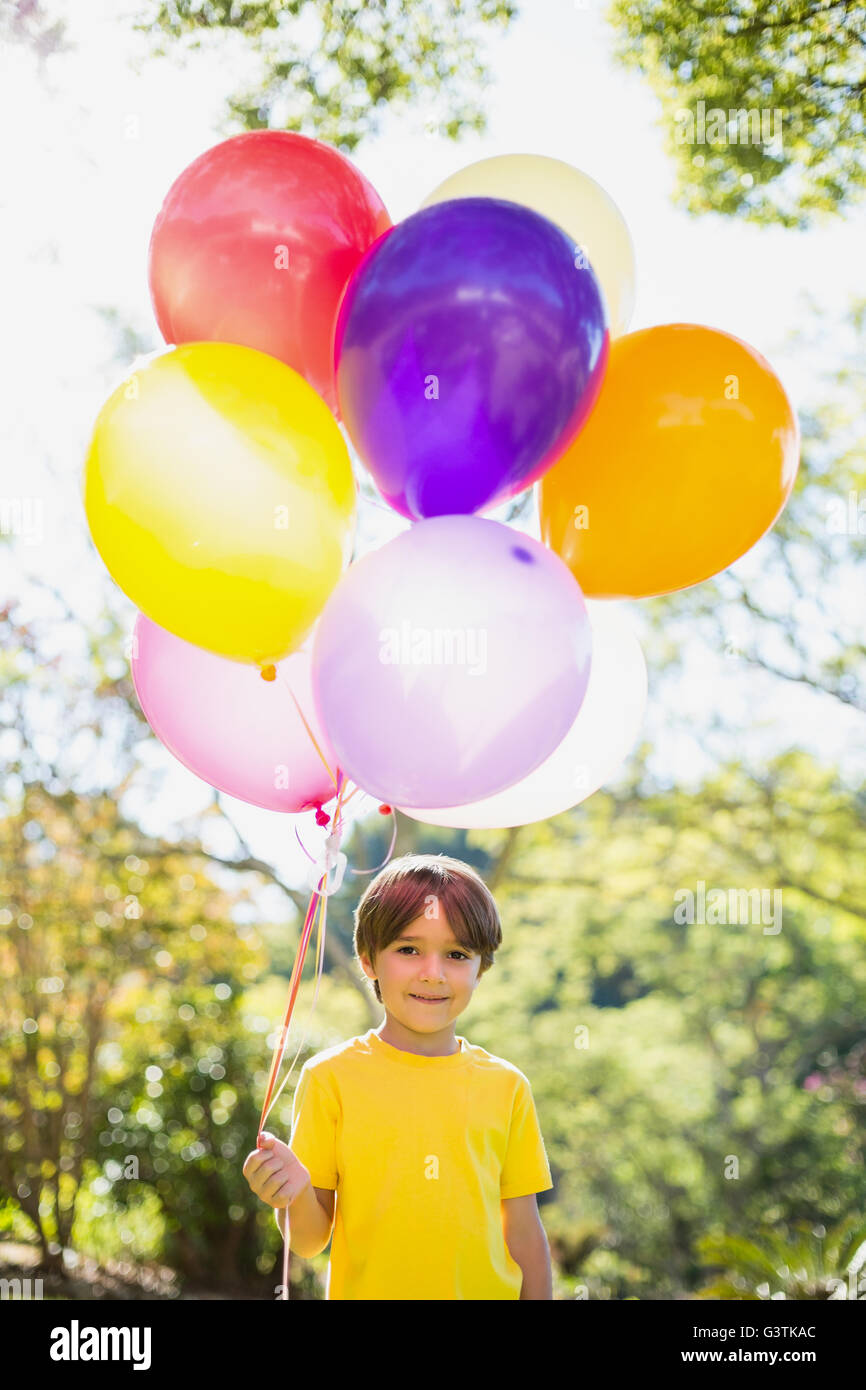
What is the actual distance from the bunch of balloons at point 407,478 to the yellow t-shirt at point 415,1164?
41 centimetres

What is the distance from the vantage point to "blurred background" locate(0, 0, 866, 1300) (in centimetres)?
388

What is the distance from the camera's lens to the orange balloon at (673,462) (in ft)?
5.57

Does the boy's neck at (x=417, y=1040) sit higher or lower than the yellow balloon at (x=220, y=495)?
lower

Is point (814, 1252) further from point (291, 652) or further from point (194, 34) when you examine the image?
point (194, 34)

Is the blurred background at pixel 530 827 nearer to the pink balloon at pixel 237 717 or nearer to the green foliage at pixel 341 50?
the green foliage at pixel 341 50

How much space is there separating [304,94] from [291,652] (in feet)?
10.1

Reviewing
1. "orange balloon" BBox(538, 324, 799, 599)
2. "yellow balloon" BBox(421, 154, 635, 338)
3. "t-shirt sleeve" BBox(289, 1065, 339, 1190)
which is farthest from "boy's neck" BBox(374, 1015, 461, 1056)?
"yellow balloon" BBox(421, 154, 635, 338)

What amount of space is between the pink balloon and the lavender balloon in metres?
0.25

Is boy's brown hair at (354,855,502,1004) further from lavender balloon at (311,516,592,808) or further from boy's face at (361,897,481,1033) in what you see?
lavender balloon at (311,516,592,808)

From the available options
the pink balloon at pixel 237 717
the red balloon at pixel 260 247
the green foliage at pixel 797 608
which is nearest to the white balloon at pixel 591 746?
the pink balloon at pixel 237 717

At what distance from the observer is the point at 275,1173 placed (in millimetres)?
1432

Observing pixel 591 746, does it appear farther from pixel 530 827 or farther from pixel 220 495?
pixel 530 827

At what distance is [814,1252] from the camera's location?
408 cm

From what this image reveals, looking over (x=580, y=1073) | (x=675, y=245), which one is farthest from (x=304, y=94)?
(x=580, y=1073)
